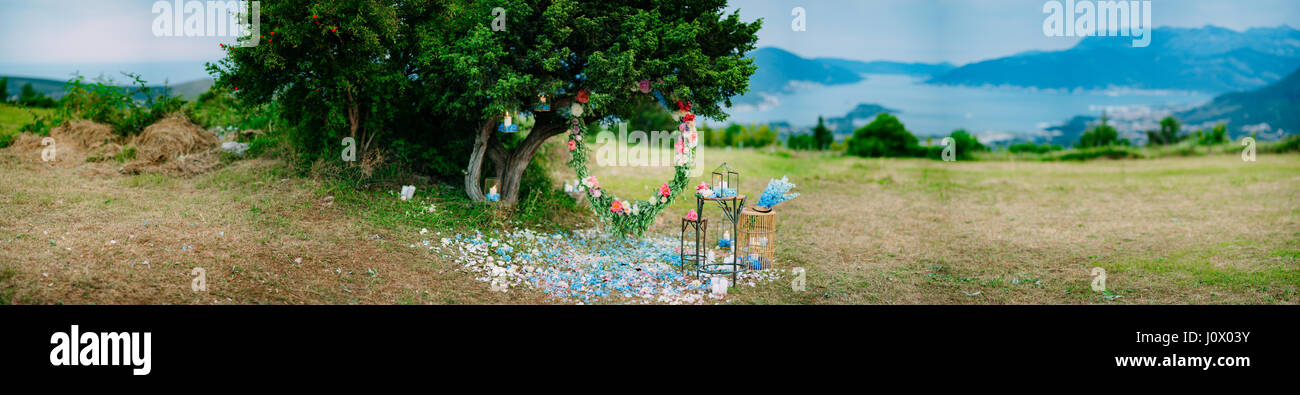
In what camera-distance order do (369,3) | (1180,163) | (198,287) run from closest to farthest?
(198,287)
(369,3)
(1180,163)

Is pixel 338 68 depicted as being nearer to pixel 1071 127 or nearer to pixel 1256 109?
pixel 1071 127

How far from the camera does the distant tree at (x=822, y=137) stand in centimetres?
3275

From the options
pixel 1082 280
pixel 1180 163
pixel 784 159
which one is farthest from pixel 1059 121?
pixel 1082 280

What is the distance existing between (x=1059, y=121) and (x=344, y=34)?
51.6 m

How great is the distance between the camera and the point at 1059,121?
4997 cm

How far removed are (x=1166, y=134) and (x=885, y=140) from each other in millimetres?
13561

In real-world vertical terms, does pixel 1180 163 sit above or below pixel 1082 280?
above

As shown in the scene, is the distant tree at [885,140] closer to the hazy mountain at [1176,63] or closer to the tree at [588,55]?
the tree at [588,55]

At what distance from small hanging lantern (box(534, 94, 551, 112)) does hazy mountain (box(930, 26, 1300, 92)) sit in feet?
179

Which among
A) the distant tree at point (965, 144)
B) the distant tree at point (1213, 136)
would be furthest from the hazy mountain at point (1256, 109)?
the distant tree at point (965, 144)

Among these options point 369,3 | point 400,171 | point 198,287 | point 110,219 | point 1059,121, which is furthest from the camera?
point 1059,121

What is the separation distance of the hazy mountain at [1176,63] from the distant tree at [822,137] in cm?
3084

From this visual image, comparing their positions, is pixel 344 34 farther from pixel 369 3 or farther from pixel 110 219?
pixel 110 219

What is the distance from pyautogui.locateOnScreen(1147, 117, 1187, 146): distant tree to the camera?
31969mm
